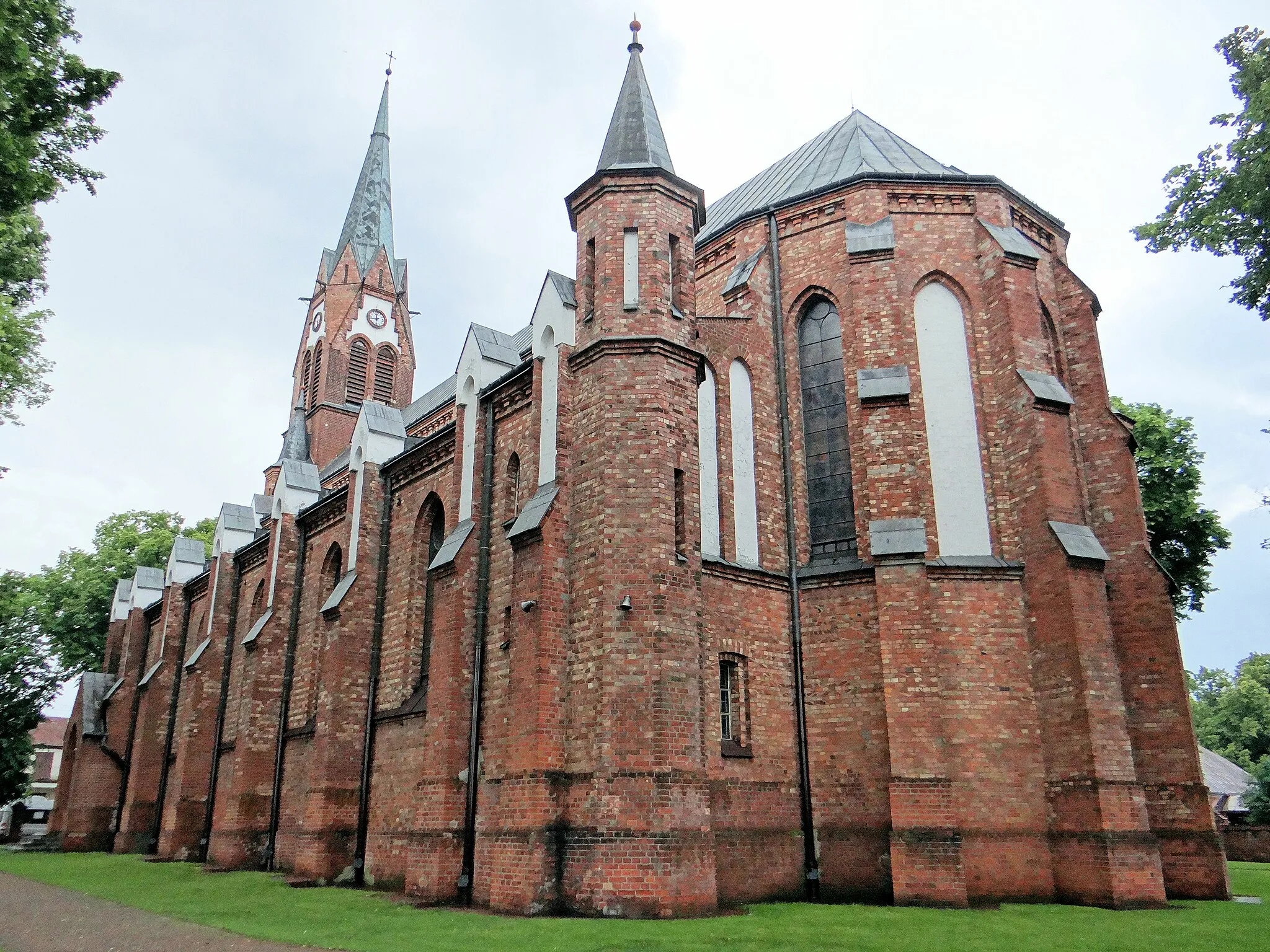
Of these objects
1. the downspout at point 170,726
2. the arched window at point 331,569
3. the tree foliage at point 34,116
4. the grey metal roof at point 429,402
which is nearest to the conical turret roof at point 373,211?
the grey metal roof at point 429,402

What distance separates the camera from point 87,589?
1647 inches

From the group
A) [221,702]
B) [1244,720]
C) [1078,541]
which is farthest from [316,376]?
[1244,720]

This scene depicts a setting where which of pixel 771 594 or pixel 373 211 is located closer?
pixel 771 594

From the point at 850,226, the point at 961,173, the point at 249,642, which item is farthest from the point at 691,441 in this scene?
the point at 249,642

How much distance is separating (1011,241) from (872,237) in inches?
99.2

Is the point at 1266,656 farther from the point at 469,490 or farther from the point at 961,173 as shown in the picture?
the point at 469,490

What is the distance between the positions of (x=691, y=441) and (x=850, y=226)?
6.29 m

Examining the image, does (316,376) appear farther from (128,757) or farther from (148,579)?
(128,757)

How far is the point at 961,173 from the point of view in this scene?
1850 centimetres

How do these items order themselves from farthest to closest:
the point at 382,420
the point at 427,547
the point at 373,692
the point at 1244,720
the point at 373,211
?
the point at 1244,720
the point at 373,211
the point at 382,420
the point at 427,547
the point at 373,692

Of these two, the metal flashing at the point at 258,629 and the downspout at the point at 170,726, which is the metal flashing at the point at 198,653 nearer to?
the downspout at the point at 170,726

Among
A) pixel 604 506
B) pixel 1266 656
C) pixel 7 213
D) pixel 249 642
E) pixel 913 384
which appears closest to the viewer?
pixel 7 213

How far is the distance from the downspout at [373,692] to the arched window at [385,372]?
24637 millimetres

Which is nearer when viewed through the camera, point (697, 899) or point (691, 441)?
point (697, 899)
